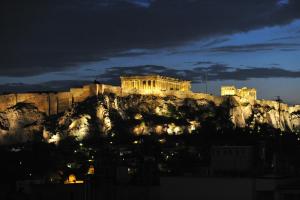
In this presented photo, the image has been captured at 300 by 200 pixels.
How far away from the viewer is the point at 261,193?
854 inches

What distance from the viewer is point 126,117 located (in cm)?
8325

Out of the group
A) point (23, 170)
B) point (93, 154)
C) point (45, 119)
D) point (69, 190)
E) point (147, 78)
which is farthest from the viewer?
point (147, 78)

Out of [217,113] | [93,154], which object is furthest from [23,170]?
[217,113]

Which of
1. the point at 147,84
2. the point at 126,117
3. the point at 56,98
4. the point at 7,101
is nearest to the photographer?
the point at 126,117

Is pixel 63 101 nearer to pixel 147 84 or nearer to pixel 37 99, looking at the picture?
pixel 37 99

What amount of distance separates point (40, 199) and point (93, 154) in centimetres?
3659

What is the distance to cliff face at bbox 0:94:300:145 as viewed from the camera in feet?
259

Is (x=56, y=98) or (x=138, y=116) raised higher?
(x=56, y=98)

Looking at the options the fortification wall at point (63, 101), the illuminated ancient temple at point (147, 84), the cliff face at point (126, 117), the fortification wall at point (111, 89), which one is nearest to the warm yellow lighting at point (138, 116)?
the cliff face at point (126, 117)

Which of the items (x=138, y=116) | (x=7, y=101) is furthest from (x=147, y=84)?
(x=7, y=101)

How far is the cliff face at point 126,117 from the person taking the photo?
7906 cm

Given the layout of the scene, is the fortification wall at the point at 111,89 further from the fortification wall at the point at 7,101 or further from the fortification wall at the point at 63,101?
the fortification wall at the point at 7,101

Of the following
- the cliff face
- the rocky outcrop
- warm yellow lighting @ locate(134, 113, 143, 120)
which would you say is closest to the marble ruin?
the cliff face

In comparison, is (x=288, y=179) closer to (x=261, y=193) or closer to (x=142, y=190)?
(x=261, y=193)
